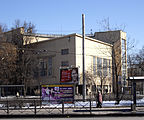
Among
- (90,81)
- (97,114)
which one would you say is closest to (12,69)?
(90,81)

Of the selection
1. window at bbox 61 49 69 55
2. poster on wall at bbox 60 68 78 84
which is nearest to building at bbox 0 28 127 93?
window at bbox 61 49 69 55

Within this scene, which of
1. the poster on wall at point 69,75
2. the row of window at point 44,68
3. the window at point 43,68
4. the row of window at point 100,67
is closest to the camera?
the poster on wall at point 69,75

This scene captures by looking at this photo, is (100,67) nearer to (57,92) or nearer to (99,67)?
(99,67)

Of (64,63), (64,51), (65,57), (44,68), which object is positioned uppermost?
(64,51)

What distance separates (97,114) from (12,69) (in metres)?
42.1

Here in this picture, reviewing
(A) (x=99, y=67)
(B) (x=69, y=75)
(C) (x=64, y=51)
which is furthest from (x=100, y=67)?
(B) (x=69, y=75)

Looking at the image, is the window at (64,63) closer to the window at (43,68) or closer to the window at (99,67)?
the window at (43,68)

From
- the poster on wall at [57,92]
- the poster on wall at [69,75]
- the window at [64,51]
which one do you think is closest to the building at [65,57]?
the window at [64,51]

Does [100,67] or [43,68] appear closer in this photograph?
[100,67]

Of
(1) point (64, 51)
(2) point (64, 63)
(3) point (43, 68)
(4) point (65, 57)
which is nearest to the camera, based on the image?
(4) point (65, 57)

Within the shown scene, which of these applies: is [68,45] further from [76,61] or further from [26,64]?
[26,64]

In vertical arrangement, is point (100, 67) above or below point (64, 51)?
below

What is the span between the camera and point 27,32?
211 feet

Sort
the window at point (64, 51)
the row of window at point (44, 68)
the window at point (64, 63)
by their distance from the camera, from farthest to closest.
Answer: the row of window at point (44, 68) → the window at point (64, 51) → the window at point (64, 63)
